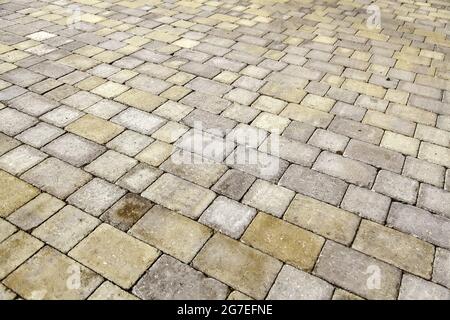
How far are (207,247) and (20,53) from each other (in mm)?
4578

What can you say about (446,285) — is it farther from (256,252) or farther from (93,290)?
(93,290)

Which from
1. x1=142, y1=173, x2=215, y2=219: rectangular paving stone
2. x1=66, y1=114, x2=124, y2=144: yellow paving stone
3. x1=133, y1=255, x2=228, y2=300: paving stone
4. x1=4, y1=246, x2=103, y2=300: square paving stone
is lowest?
x1=133, y1=255, x2=228, y2=300: paving stone

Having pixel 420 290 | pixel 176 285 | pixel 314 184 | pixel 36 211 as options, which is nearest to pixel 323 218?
pixel 314 184

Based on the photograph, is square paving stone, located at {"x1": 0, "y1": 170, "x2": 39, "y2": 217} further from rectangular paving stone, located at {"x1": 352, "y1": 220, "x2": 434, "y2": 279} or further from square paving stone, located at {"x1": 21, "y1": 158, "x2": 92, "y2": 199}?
rectangular paving stone, located at {"x1": 352, "y1": 220, "x2": 434, "y2": 279}

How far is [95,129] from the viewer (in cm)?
431

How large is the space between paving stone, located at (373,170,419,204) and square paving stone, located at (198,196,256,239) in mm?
1323

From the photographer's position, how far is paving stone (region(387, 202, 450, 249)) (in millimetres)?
3275

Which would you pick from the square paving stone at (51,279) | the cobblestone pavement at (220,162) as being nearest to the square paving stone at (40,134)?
the cobblestone pavement at (220,162)

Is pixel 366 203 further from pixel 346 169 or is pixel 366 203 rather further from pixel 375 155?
pixel 375 155

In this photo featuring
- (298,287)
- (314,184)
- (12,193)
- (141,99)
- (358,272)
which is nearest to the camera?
(298,287)

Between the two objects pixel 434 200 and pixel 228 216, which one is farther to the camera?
pixel 434 200

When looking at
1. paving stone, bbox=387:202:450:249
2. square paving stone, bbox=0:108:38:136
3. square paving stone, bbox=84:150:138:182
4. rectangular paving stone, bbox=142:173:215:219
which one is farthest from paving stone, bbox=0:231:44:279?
paving stone, bbox=387:202:450:249

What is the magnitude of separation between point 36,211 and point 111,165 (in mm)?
814
